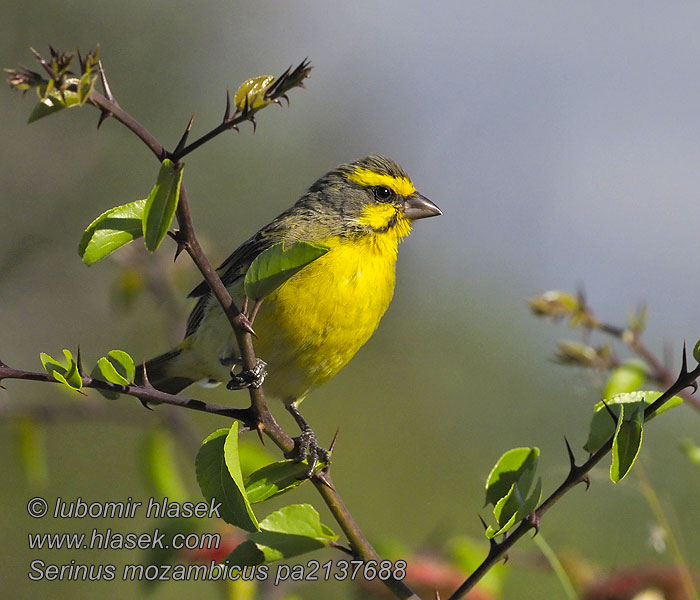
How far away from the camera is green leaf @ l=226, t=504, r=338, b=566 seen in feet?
7.88

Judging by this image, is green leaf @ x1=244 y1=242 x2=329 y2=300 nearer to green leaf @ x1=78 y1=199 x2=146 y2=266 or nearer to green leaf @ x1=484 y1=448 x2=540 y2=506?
green leaf @ x1=78 y1=199 x2=146 y2=266

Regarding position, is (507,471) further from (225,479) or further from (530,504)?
(225,479)

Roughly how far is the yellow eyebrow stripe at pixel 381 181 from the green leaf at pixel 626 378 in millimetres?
1843

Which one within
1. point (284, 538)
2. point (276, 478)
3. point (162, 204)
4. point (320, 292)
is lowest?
point (284, 538)

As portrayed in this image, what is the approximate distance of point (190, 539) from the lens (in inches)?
130

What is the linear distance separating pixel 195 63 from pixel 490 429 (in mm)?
7394

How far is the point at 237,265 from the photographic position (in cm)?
454

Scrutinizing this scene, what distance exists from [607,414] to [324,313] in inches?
69.3

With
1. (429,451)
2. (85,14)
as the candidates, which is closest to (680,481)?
(429,451)

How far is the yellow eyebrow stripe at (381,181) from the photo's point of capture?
479 centimetres

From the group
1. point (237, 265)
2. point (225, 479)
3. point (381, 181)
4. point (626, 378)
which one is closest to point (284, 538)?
point (225, 479)

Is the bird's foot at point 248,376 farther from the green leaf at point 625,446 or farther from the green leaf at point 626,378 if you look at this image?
the green leaf at point 626,378

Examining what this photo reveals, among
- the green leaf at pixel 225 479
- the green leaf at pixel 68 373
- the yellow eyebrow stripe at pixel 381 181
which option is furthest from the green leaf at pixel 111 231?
the yellow eyebrow stripe at pixel 381 181

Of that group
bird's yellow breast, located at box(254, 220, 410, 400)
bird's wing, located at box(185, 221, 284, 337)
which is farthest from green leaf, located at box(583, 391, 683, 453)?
bird's wing, located at box(185, 221, 284, 337)
